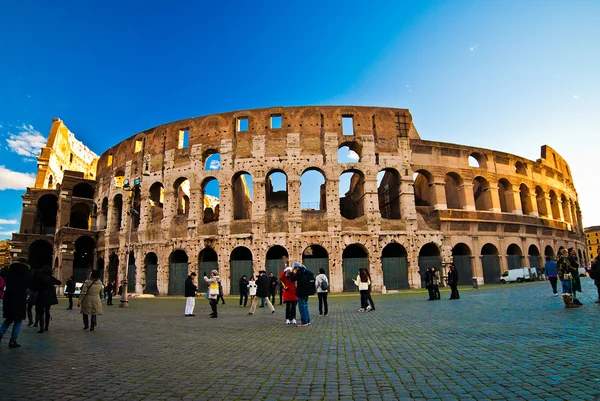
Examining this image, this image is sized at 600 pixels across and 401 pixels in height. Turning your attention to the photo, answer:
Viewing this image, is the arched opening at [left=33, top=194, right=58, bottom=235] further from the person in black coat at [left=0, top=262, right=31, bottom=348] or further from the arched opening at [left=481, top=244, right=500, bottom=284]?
the arched opening at [left=481, top=244, right=500, bottom=284]

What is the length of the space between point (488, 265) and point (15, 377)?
2972cm

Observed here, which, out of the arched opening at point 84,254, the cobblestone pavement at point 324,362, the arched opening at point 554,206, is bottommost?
the cobblestone pavement at point 324,362

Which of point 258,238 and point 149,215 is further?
point 149,215

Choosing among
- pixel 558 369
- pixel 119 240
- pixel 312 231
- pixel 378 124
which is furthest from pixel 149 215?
pixel 558 369

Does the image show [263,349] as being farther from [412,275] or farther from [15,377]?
[412,275]

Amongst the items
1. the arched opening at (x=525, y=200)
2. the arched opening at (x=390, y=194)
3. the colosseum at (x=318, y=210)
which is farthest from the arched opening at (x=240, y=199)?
the arched opening at (x=525, y=200)

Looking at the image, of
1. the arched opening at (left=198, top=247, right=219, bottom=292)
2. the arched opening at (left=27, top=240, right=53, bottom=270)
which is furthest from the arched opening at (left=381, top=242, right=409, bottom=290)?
the arched opening at (left=27, top=240, right=53, bottom=270)

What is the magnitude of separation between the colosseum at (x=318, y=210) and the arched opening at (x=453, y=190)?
10 centimetres

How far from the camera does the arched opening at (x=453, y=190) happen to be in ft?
93.6

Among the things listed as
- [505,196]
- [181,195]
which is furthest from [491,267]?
[181,195]

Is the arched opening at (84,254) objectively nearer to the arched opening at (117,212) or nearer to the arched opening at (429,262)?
the arched opening at (117,212)

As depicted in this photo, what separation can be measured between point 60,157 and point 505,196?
47.7m

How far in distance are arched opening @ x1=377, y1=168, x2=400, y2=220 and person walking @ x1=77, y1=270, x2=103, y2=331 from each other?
21804 millimetres

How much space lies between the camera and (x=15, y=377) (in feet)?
14.4
